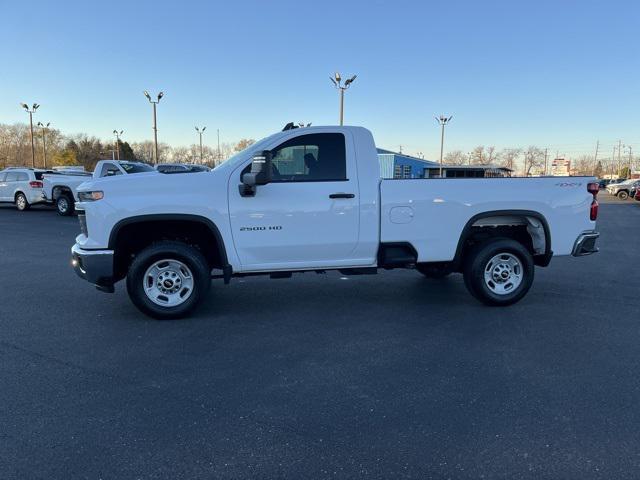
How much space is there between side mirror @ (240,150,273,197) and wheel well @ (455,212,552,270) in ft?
8.21

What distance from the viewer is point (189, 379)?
3.89 metres

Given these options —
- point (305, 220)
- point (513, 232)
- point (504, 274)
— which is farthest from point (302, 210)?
point (513, 232)

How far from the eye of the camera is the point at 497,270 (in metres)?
5.98

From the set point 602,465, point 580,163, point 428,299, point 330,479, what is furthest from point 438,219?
point 580,163

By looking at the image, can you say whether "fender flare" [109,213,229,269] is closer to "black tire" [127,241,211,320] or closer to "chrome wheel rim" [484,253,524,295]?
"black tire" [127,241,211,320]

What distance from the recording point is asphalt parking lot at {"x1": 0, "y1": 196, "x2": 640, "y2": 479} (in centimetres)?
280

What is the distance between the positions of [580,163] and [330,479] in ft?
532

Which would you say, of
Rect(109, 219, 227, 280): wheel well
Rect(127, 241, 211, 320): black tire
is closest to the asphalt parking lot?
Rect(127, 241, 211, 320): black tire

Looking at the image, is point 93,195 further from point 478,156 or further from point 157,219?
point 478,156

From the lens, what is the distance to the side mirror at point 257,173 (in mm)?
4938

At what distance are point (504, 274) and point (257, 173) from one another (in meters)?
3.38

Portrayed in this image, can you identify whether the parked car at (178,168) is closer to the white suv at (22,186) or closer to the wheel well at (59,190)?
the wheel well at (59,190)

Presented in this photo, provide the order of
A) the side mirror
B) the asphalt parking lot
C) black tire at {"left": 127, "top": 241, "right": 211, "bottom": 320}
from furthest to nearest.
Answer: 1. black tire at {"left": 127, "top": 241, "right": 211, "bottom": 320}
2. the side mirror
3. the asphalt parking lot

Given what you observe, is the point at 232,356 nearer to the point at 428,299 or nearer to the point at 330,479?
the point at 330,479
